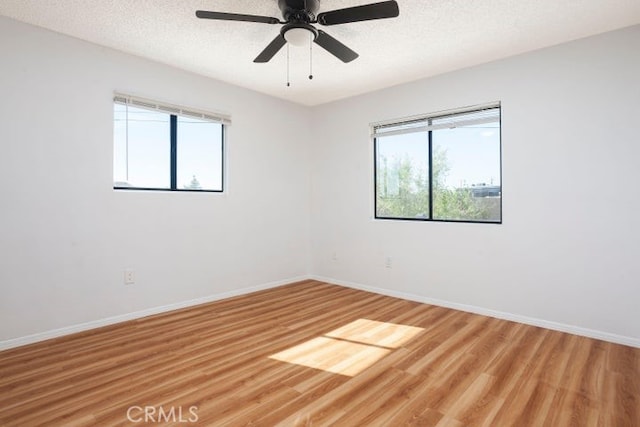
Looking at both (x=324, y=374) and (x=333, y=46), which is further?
(x=333, y=46)

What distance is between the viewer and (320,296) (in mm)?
4113

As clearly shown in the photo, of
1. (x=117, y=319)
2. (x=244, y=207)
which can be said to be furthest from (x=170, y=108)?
(x=117, y=319)

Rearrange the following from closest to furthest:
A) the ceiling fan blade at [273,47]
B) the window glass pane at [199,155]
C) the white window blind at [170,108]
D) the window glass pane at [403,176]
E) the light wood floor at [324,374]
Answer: the light wood floor at [324,374], the ceiling fan blade at [273,47], the white window blind at [170,108], the window glass pane at [199,155], the window glass pane at [403,176]

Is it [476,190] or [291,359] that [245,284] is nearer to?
[291,359]

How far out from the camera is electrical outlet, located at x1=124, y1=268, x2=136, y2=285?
3.23 meters

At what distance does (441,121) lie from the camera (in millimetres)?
3799

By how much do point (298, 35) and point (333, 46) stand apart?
0.29 metres

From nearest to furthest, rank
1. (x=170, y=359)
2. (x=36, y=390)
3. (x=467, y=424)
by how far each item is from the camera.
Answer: (x=467, y=424) → (x=36, y=390) → (x=170, y=359)

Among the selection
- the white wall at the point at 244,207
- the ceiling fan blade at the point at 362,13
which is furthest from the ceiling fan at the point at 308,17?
the white wall at the point at 244,207

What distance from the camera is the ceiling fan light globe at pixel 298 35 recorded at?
2.29 m

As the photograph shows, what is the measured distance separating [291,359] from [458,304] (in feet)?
6.71

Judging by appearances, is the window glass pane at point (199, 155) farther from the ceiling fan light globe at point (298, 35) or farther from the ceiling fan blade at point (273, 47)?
the ceiling fan light globe at point (298, 35)

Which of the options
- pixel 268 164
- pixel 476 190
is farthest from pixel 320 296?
pixel 476 190

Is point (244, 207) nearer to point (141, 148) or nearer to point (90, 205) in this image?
point (141, 148)
